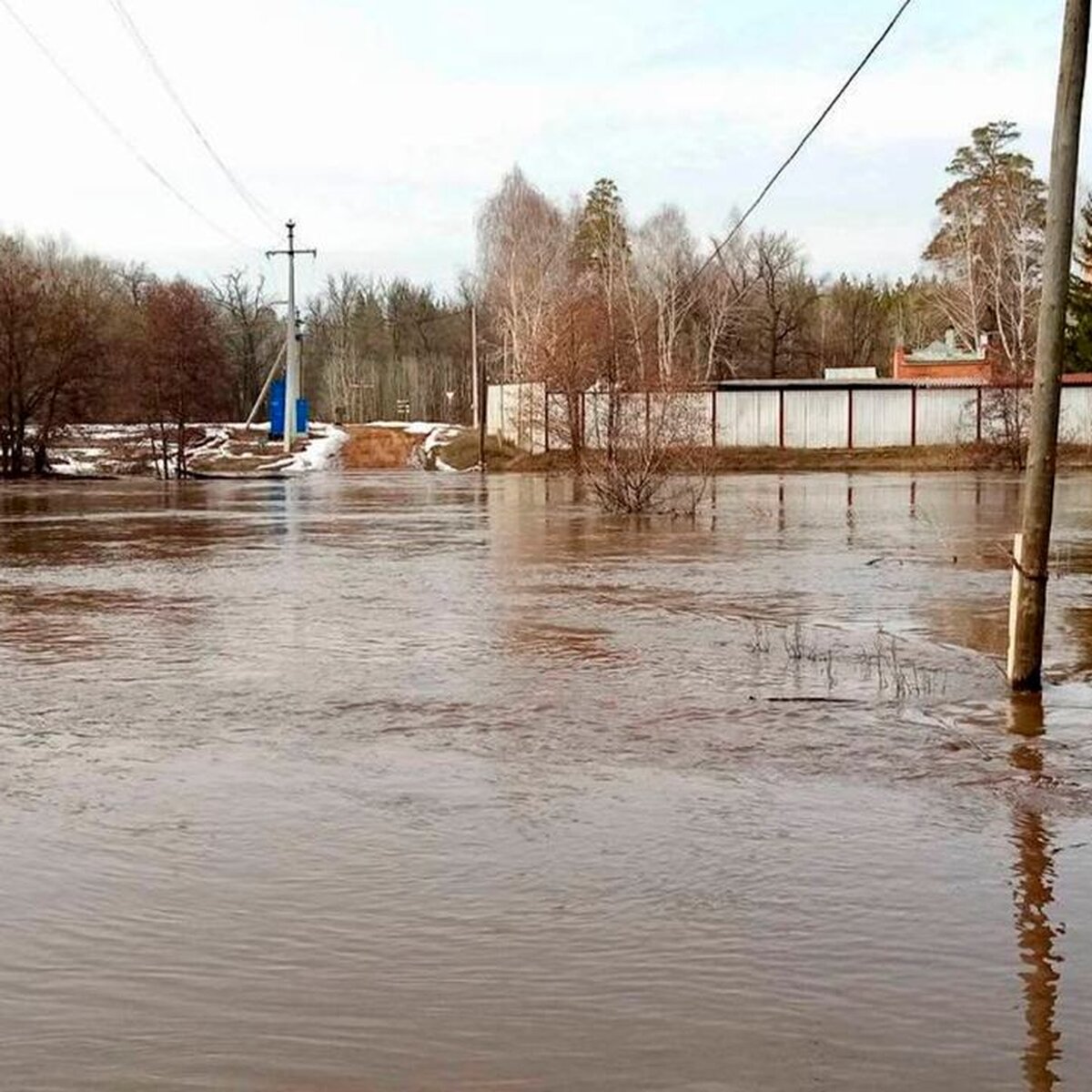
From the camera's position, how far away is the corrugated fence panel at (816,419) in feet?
203

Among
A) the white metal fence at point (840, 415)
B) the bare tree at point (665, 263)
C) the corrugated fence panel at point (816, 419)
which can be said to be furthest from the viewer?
the bare tree at point (665, 263)

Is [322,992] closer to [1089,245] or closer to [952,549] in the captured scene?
[952,549]

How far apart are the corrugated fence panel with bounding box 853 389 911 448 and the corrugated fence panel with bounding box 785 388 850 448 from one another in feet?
1.48

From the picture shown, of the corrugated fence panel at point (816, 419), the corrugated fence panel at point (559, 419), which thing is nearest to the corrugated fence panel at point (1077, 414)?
the corrugated fence panel at point (816, 419)

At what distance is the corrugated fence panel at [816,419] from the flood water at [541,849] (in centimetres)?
4690

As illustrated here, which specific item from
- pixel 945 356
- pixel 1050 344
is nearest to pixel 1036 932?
pixel 1050 344

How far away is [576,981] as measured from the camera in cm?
498

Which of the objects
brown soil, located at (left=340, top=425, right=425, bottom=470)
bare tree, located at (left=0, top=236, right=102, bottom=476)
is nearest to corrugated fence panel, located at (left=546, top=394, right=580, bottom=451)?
brown soil, located at (left=340, top=425, right=425, bottom=470)

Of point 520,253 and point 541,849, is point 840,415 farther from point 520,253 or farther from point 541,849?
point 541,849

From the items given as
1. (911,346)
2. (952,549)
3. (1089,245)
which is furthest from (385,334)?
(952,549)

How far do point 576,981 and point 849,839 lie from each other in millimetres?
2116

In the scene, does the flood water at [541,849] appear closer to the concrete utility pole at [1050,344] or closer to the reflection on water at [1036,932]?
the reflection on water at [1036,932]

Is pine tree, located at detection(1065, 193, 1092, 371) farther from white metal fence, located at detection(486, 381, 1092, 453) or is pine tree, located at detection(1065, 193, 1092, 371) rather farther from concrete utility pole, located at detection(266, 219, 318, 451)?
concrete utility pole, located at detection(266, 219, 318, 451)

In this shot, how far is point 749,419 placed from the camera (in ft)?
204
